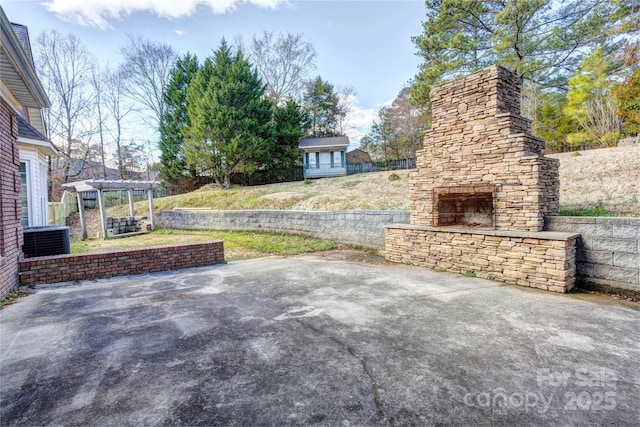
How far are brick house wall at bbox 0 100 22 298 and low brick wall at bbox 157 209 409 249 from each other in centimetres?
637

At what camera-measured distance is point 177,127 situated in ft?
68.5

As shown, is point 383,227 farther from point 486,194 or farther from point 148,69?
point 148,69

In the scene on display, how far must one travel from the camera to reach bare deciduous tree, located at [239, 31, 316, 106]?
24.6 m

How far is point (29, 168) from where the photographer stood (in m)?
7.98

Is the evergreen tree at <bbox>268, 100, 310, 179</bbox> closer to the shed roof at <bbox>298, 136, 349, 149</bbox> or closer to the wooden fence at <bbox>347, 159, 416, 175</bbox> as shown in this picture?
the shed roof at <bbox>298, 136, 349, 149</bbox>

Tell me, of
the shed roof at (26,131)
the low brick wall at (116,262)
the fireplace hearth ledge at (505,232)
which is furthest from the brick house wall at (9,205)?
the fireplace hearth ledge at (505,232)

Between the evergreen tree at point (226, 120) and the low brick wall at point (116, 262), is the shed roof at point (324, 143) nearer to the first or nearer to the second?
the evergreen tree at point (226, 120)

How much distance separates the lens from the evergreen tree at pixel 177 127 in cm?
2078

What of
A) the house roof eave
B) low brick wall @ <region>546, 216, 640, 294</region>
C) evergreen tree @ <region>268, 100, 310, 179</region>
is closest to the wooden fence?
evergreen tree @ <region>268, 100, 310, 179</region>

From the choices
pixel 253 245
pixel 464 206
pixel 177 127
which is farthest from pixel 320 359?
pixel 177 127

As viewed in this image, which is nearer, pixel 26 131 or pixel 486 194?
pixel 486 194

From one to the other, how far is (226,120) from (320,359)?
17695mm

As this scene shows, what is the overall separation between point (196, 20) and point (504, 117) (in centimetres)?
1449

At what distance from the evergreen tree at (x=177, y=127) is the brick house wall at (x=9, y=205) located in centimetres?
1633
